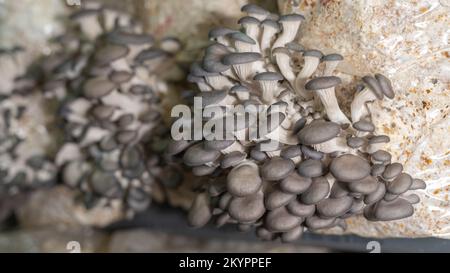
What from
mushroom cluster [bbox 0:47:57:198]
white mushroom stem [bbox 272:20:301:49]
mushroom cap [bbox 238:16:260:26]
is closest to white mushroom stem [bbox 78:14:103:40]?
mushroom cluster [bbox 0:47:57:198]

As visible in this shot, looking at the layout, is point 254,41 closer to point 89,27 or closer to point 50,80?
point 89,27

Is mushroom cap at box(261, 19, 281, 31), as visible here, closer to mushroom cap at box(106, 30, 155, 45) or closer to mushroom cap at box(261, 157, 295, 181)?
mushroom cap at box(261, 157, 295, 181)

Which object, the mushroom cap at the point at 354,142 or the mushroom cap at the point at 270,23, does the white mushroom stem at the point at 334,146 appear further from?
the mushroom cap at the point at 270,23

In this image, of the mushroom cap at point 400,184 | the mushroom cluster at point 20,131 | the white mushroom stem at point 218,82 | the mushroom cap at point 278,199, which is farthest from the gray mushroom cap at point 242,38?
the mushroom cluster at point 20,131

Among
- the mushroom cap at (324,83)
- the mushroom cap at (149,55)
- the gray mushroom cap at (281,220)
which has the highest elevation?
the mushroom cap at (149,55)

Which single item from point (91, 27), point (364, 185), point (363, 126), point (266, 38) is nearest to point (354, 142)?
point (363, 126)

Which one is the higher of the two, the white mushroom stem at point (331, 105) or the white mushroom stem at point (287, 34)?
the white mushroom stem at point (287, 34)
